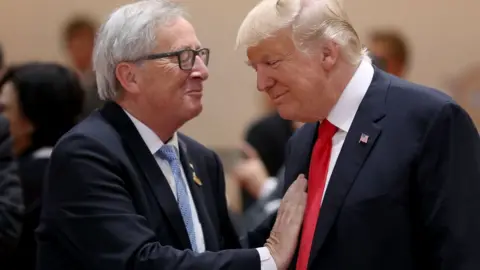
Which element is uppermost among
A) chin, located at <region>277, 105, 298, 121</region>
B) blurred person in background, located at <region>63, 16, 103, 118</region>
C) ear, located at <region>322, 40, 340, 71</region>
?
ear, located at <region>322, 40, 340, 71</region>

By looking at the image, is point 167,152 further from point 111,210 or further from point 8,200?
point 8,200

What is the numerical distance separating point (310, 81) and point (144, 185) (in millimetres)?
573

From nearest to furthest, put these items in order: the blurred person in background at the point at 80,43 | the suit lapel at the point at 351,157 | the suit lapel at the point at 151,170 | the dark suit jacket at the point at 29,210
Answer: the suit lapel at the point at 351,157, the suit lapel at the point at 151,170, the dark suit jacket at the point at 29,210, the blurred person in background at the point at 80,43

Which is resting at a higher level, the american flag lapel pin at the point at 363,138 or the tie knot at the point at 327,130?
the american flag lapel pin at the point at 363,138

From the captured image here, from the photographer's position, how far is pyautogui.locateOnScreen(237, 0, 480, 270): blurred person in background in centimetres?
240

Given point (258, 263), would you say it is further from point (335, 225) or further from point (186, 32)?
point (186, 32)

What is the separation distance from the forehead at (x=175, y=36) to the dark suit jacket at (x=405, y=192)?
585 millimetres

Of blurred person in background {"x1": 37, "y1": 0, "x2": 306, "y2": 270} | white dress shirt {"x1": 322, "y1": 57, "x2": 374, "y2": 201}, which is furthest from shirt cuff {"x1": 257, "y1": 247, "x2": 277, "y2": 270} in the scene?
white dress shirt {"x1": 322, "y1": 57, "x2": 374, "y2": 201}

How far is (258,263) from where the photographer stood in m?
2.66

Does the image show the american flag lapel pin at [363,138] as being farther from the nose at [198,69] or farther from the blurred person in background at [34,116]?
the blurred person in background at [34,116]

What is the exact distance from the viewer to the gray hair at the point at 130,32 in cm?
281

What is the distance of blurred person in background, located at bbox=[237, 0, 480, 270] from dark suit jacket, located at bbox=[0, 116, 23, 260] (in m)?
1.15

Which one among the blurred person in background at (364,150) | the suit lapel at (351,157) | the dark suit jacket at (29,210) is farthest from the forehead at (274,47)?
the dark suit jacket at (29,210)

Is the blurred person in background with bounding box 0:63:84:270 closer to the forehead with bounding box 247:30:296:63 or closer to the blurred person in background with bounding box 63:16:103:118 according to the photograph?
the forehead with bounding box 247:30:296:63
